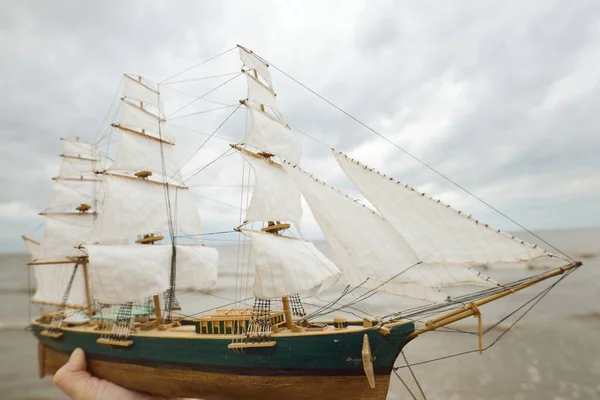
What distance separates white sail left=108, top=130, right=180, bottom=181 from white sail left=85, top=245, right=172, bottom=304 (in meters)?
2.90

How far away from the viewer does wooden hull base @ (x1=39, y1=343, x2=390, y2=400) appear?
548 cm

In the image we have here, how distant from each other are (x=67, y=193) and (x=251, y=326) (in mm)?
12242

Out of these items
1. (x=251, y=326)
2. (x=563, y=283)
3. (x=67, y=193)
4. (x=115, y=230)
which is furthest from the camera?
(x=563, y=283)

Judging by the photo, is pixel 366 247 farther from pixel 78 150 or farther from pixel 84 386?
pixel 78 150

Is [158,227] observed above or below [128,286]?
above

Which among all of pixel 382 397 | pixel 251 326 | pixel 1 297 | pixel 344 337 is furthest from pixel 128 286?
pixel 1 297

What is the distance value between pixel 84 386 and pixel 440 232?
353 inches

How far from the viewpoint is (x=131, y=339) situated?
289 inches

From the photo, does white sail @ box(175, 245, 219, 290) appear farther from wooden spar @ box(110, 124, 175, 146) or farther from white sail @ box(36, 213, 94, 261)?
white sail @ box(36, 213, 94, 261)

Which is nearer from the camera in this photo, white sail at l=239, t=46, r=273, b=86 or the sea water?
white sail at l=239, t=46, r=273, b=86

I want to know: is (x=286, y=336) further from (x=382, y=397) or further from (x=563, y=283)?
(x=563, y=283)

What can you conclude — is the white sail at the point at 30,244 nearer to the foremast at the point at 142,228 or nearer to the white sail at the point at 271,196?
the foremast at the point at 142,228

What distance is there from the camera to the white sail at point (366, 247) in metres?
5.55

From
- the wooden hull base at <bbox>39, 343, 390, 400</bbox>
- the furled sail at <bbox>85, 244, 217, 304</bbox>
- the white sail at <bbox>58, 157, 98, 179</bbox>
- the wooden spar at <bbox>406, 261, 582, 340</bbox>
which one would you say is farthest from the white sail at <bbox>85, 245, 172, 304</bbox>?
the white sail at <bbox>58, 157, 98, 179</bbox>
